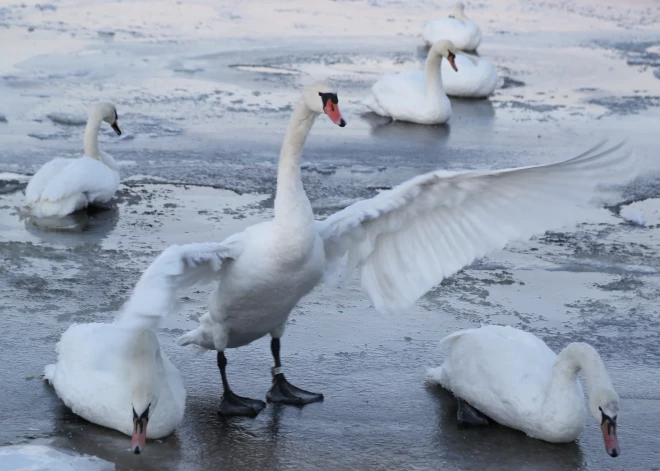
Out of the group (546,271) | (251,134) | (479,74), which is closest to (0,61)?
(251,134)

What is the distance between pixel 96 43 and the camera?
Result: 1697 centimetres

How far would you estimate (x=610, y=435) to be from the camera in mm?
4664

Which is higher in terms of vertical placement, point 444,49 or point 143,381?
point 444,49

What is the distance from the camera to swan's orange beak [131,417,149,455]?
4590 millimetres

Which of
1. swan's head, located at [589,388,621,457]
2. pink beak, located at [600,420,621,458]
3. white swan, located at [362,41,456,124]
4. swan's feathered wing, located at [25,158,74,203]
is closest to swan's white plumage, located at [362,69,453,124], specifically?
white swan, located at [362,41,456,124]

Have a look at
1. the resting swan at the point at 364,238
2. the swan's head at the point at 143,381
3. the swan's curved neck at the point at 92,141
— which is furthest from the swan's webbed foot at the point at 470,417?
the swan's curved neck at the point at 92,141

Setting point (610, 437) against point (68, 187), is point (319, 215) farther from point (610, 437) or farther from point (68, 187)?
point (610, 437)

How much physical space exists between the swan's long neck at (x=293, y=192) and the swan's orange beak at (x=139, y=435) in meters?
1.05

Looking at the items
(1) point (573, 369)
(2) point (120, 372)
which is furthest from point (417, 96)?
(2) point (120, 372)

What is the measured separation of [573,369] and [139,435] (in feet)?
6.45

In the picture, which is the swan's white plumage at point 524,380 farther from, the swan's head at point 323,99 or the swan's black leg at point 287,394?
the swan's head at point 323,99

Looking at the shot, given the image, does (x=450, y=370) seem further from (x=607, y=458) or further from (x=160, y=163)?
(x=160, y=163)

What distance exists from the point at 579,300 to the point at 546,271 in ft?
1.94

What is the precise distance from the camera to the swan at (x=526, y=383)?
487 cm
